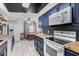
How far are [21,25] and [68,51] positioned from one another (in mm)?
8498

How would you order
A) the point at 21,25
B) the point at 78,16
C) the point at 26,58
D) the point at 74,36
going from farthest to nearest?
the point at 21,25 → the point at 74,36 → the point at 78,16 → the point at 26,58

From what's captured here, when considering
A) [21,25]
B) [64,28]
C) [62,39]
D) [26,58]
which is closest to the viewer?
[26,58]

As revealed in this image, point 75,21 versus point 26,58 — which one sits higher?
point 75,21

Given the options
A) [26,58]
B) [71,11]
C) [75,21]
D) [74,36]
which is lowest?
[26,58]

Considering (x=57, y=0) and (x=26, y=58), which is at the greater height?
(x=57, y=0)

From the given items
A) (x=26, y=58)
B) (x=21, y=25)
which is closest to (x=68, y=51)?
(x=26, y=58)

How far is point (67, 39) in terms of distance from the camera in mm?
2268

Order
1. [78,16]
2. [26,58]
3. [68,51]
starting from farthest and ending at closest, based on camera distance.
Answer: [78,16]
[68,51]
[26,58]

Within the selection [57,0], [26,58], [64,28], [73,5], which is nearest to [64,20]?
[73,5]

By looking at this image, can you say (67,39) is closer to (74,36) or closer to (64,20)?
(74,36)

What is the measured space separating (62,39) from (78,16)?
742 millimetres

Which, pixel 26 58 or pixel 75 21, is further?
pixel 75 21

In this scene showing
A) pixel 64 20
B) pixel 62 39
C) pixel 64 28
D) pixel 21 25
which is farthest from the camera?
pixel 21 25

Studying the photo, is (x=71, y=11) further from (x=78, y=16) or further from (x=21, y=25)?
(x=21, y=25)
